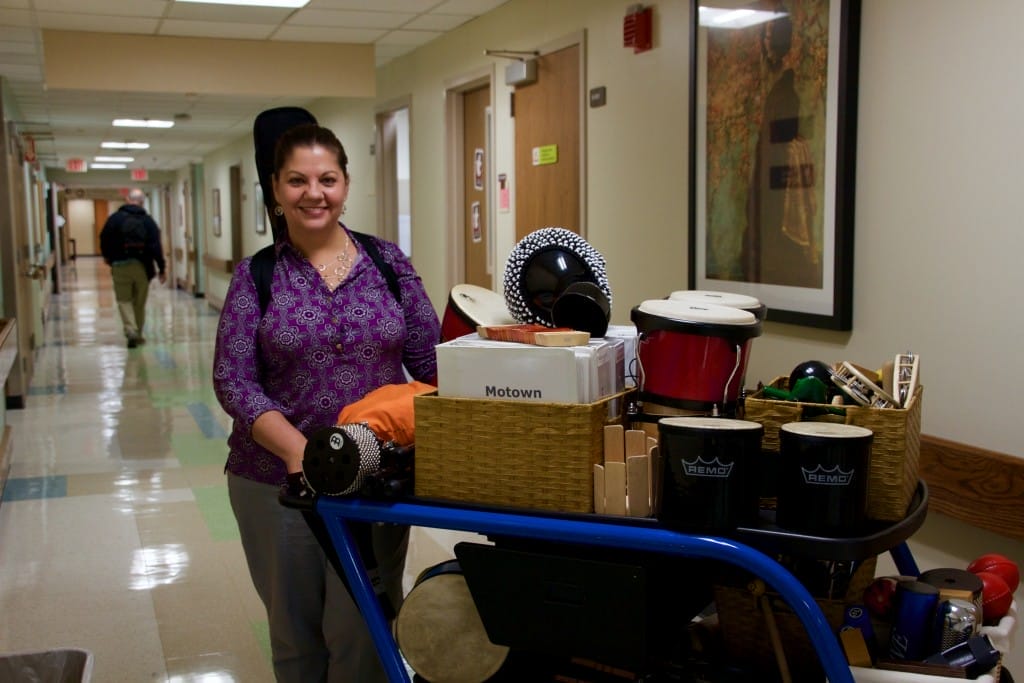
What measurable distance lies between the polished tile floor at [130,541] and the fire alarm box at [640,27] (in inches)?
85.7

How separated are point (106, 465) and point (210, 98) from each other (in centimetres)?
490

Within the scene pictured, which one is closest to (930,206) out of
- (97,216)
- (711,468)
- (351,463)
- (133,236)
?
(711,468)

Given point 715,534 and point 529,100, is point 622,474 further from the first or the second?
point 529,100

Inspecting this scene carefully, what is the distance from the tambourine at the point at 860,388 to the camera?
1.54 metres

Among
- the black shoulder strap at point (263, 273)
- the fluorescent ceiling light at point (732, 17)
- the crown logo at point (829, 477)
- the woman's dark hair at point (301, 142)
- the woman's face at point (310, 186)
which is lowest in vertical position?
the crown logo at point (829, 477)

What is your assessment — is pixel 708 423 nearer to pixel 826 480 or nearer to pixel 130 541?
pixel 826 480

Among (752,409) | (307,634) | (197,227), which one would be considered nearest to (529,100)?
(307,634)

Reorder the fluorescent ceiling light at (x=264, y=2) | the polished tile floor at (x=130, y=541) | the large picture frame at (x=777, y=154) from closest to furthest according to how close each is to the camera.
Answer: the large picture frame at (x=777, y=154), the polished tile floor at (x=130, y=541), the fluorescent ceiling light at (x=264, y=2)

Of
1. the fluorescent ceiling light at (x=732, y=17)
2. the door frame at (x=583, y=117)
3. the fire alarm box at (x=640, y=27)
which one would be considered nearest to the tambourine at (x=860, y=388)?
the fluorescent ceiling light at (x=732, y=17)

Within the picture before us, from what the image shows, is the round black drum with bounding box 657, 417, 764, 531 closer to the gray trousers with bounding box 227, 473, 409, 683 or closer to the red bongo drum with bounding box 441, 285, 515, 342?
the red bongo drum with bounding box 441, 285, 515, 342

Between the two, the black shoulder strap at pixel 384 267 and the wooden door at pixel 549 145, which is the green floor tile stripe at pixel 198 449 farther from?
the black shoulder strap at pixel 384 267

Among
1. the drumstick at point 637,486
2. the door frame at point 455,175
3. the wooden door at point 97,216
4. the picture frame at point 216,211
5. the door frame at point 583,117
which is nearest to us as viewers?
the drumstick at point 637,486

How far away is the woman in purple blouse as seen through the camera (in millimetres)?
2078

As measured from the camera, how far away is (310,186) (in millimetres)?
2080
